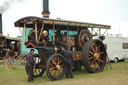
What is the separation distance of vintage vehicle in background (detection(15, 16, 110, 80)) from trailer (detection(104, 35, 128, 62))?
3974 millimetres

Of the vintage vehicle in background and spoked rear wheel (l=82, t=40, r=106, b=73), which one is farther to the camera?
spoked rear wheel (l=82, t=40, r=106, b=73)

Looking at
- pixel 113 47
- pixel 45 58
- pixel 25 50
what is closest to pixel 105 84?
pixel 45 58

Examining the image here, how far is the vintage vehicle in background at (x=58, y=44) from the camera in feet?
26.7

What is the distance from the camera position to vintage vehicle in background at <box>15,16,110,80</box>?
26.7ft

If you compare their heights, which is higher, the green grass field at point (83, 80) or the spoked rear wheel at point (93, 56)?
the spoked rear wheel at point (93, 56)

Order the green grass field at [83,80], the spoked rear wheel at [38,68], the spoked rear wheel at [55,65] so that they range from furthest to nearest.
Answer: the spoked rear wheel at [38,68], the spoked rear wheel at [55,65], the green grass field at [83,80]

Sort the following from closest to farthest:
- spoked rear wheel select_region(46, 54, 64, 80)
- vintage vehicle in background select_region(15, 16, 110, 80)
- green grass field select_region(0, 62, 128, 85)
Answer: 1. green grass field select_region(0, 62, 128, 85)
2. spoked rear wheel select_region(46, 54, 64, 80)
3. vintage vehicle in background select_region(15, 16, 110, 80)

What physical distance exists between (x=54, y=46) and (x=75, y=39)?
151 centimetres

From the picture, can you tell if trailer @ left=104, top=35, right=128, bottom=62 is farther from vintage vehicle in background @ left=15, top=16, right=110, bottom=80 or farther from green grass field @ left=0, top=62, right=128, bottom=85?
green grass field @ left=0, top=62, right=128, bottom=85

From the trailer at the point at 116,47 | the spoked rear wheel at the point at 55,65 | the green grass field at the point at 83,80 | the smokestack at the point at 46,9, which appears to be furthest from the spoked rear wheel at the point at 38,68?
the smokestack at the point at 46,9

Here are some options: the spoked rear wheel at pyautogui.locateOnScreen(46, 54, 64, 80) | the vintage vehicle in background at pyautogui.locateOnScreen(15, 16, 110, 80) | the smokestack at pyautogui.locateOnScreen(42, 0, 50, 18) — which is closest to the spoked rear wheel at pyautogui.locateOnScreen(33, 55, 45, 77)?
the vintage vehicle in background at pyautogui.locateOnScreen(15, 16, 110, 80)

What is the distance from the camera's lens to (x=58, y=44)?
30.9 feet

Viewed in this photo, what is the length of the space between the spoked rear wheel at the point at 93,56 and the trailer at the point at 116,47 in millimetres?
4488

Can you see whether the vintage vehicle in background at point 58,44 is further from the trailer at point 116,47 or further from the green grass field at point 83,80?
the trailer at point 116,47
